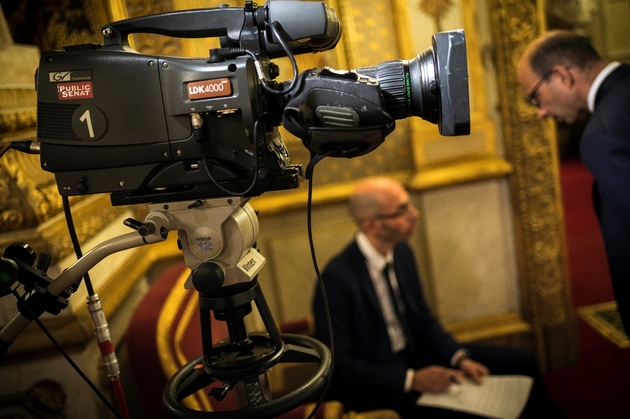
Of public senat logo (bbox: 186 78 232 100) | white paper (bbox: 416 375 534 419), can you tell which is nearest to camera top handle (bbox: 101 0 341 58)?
public senat logo (bbox: 186 78 232 100)

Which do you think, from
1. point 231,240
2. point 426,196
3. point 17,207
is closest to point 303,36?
point 231,240

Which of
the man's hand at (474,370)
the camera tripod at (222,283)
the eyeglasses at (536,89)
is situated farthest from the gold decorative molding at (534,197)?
the camera tripod at (222,283)

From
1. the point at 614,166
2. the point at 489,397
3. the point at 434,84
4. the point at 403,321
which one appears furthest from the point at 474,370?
the point at 434,84

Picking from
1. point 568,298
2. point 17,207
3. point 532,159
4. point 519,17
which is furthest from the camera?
point 568,298

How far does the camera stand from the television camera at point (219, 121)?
824 mm

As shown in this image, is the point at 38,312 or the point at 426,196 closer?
the point at 38,312

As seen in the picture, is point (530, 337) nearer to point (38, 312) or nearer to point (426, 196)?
point (426, 196)

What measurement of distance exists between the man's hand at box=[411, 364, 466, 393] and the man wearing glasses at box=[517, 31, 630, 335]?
58 centimetres

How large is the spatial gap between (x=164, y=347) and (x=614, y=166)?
1356mm

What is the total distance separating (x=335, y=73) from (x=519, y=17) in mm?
1873

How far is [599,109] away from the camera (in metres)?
1.74

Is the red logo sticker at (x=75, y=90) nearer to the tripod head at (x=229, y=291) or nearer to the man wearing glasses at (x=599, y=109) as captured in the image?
the tripod head at (x=229, y=291)

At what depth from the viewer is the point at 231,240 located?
35.0 inches

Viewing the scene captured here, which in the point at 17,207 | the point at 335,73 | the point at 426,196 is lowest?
the point at 426,196
